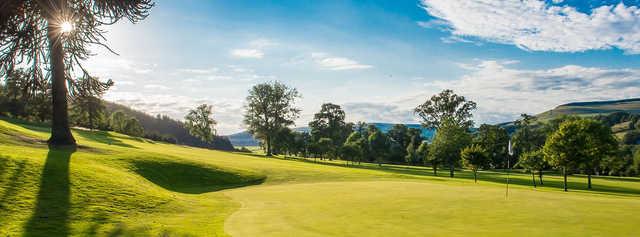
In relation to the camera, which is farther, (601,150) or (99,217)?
(601,150)

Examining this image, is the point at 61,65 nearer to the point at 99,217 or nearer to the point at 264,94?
the point at 99,217

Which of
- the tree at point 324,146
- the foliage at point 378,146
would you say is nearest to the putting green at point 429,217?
the tree at point 324,146

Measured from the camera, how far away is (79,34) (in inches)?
1019

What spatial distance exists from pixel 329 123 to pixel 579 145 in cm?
8161

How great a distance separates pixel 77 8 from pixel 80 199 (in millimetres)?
14251

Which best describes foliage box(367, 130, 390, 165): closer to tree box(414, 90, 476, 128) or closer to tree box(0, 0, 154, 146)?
tree box(414, 90, 476, 128)

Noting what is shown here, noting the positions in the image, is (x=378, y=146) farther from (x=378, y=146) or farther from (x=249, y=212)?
(x=249, y=212)

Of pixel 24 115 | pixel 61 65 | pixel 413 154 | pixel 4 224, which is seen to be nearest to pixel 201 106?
pixel 24 115

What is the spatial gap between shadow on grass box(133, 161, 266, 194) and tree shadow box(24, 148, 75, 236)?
1091cm

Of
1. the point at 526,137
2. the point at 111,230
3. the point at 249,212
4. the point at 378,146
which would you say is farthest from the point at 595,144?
the point at 526,137

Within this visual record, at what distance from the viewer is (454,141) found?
78.2m

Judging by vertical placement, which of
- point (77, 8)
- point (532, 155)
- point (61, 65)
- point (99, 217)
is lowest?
point (99, 217)

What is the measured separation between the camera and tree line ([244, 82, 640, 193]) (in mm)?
54656

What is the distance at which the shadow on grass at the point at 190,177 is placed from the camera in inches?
1303
